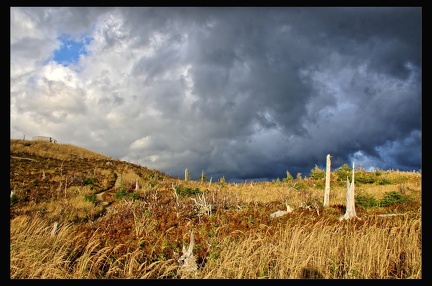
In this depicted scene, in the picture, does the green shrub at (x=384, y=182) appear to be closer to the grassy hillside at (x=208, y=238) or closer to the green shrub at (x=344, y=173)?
the green shrub at (x=344, y=173)

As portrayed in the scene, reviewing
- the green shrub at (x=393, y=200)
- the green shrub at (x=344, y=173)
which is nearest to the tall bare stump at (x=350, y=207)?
the green shrub at (x=393, y=200)

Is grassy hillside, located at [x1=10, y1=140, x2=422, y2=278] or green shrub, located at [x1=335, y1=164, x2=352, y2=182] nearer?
grassy hillside, located at [x1=10, y1=140, x2=422, y2=278]

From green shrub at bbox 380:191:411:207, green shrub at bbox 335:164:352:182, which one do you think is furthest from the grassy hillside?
green shrub at bbox 335:164:352:182

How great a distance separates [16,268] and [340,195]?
917 inches

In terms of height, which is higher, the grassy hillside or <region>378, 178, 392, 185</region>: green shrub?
<region>378, 178, 392, 185</region>: green shrub

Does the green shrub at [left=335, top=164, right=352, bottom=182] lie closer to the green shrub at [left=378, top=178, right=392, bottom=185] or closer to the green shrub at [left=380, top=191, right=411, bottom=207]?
the green shrub at [left=378, top=178, right=392, bottom=185]

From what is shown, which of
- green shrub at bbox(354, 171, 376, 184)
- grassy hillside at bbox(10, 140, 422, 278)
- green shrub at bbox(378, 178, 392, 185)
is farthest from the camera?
green shrub at bbox(354, 171, 376, 184)

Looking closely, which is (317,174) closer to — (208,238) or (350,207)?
(350,207)

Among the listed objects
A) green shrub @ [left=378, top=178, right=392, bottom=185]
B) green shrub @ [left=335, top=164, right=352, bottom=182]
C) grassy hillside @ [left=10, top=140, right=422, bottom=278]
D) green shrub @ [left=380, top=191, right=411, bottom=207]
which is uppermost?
green shrub @ [left=335, top=164, right=352, bottom=182]

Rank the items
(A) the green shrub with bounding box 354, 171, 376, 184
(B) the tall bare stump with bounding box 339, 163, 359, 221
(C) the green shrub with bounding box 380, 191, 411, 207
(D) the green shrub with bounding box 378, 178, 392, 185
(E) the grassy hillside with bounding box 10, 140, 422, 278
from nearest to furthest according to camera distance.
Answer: (E) the grassy hillside with bounding box 10, 140, 422, 278
(B) the tall bare stump with bounding box 339, 163, 359, 221
(C) the green shrub with bounding box 380, 191, 411, 207
(D) the green shrub with bounding box 378, 178, 392, 185
(A) the green shrub with bounding box 354, 171, 376, 184

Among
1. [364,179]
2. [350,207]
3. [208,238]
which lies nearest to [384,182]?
[364,179]

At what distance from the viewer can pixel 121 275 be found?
23.2ft
